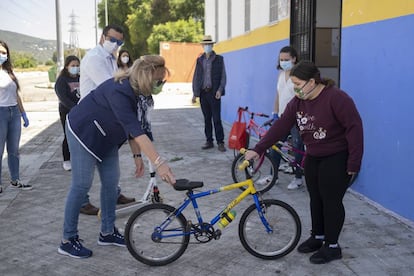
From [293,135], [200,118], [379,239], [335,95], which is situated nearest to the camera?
[335,95]

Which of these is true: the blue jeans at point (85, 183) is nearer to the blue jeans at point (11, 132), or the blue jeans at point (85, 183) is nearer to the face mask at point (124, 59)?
the blue jeans at point (11, 132)

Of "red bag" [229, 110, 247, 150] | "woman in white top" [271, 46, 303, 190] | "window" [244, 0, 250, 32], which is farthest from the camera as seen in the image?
"window" [244, 0, 250, 32]

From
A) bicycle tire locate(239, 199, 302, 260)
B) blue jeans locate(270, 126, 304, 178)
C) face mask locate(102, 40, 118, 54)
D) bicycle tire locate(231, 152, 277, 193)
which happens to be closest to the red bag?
bicycle tire locate(231, 152, 277, 193)

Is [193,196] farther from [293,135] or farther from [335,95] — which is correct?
[293,135]

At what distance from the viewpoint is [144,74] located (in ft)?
12.0

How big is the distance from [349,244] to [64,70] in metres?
4.40

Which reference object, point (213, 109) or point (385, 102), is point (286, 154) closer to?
point (385, 102)

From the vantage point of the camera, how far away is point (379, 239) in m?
4.50

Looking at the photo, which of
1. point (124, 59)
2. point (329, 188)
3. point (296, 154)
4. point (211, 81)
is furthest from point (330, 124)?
point (211, 81)

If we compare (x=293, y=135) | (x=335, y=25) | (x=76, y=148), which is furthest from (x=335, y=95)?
(x=335, y=25)

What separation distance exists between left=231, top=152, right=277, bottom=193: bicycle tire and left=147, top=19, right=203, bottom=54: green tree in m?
33.7

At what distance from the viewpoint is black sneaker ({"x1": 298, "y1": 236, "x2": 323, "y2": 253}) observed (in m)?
4.25

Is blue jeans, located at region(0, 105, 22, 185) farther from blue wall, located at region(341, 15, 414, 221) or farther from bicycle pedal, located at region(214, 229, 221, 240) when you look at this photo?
blue wall, located at region(341, 15, 414, 221)

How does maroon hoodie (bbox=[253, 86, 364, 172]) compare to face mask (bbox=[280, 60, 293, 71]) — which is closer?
maroon hoodie (bbox=[253, 86, 364, 172])
